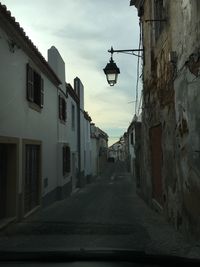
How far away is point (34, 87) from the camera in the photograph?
1617cm

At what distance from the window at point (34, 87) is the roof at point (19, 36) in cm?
41

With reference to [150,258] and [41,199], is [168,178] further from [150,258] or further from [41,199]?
[150,258]

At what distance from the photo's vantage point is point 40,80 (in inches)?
657

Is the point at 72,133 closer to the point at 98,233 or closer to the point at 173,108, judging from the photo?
the point at 173,108

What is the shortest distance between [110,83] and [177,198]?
504cm

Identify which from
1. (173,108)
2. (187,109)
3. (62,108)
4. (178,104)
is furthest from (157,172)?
(62,108)

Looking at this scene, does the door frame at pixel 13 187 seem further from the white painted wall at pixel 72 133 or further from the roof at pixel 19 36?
the white painted wall at pixel 72 133

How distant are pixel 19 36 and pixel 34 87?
328 centimetres

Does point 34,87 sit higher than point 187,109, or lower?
higher

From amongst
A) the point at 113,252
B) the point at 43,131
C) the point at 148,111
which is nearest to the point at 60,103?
the point at 43,131

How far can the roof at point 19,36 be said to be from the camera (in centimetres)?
1134

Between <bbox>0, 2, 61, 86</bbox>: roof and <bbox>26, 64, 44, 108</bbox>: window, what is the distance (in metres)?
0.41

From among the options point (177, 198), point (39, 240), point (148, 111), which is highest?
point (148, 111)

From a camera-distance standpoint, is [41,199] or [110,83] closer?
[110,83]
